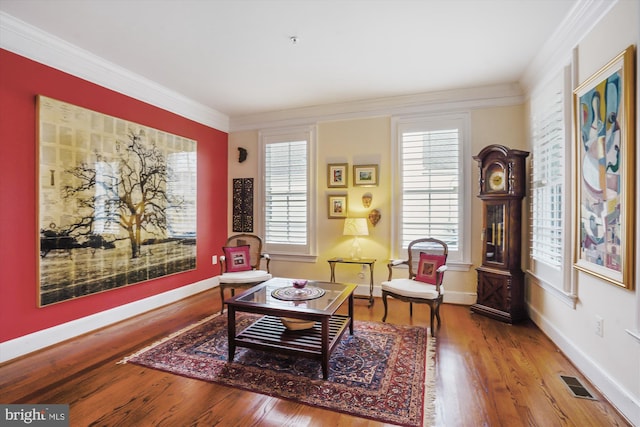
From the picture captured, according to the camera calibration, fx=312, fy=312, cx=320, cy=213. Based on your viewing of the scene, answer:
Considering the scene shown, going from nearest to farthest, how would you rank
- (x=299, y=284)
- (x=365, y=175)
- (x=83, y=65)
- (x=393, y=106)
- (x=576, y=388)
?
1. (x=576, y=388)
2. (x=299, y=284)
3. (x=83, y=65)
4. (x=393, y=106)
5. (x=365, y=175)

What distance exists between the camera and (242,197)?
5125mm

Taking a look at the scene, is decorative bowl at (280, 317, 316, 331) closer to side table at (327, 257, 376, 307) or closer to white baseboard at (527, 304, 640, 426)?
side table at (327, 257, 376, 307)

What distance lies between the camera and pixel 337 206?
4.57m

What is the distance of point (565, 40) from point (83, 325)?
5.12m

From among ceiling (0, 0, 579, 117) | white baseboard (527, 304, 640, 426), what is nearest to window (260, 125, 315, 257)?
ceiling (0, 0, 579, 117)

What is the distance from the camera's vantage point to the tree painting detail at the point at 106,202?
279cm

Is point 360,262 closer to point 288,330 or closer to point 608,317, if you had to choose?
point 288,330

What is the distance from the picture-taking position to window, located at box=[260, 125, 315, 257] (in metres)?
4.72

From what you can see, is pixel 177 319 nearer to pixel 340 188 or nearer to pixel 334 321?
pixel 334 321

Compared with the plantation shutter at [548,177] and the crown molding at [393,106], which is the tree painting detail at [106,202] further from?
the plantation shutter at [548,177]

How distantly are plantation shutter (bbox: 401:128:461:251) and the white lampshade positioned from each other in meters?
0.54

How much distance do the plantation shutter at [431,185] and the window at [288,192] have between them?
138cm

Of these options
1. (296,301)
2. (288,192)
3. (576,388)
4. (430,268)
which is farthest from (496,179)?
(288,192)

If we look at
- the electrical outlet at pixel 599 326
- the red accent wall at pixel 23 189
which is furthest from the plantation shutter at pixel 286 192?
the electrical outlet at pixel 599 326
